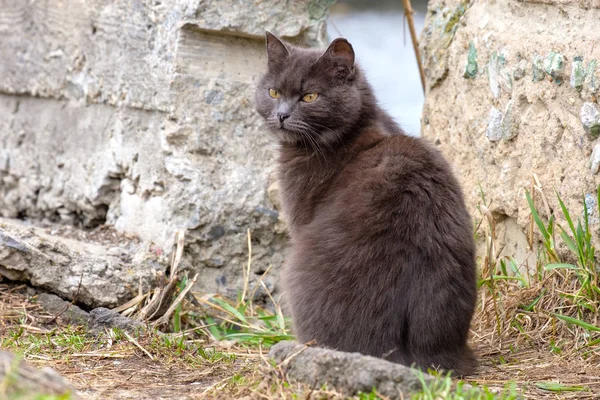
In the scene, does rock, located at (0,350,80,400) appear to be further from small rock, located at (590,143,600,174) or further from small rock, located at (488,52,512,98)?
small rock, located at (488,52,512,98)

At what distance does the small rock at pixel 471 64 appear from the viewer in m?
3.82

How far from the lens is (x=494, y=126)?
366 centimetres

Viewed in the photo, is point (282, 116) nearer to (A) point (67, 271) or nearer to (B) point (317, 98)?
(B) point (317, 98)

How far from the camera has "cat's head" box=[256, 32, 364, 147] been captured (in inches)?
126

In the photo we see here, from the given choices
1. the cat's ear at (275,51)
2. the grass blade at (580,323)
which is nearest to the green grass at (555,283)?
the grass blade at (580,323)

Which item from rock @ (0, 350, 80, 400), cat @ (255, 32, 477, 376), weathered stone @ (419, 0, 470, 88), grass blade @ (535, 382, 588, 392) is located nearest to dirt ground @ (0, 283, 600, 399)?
grass blade @ (535, 382, 588, 392)

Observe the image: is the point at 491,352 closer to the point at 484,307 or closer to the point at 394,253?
the point at 484,307

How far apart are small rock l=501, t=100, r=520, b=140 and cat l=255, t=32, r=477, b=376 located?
704 mm

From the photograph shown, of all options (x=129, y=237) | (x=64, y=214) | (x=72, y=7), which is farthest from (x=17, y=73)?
(x=129, y=237)

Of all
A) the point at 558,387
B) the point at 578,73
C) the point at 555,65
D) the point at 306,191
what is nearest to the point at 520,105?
the point at 555,65

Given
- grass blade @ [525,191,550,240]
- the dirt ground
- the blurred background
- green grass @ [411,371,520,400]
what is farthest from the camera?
the blurred background

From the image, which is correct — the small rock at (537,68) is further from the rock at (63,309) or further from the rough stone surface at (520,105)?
the rock at (63,309)

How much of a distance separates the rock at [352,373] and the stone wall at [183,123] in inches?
72.8

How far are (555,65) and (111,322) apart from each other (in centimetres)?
217
